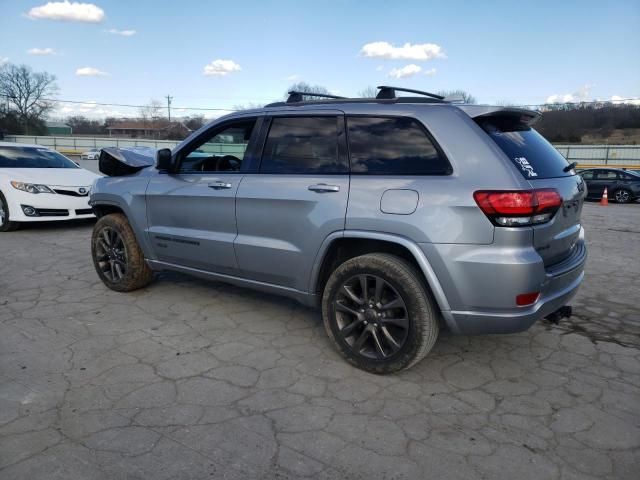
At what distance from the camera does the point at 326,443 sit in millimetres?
2502

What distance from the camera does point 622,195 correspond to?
1784 cm

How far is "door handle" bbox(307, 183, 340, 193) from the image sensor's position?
3.24 meters

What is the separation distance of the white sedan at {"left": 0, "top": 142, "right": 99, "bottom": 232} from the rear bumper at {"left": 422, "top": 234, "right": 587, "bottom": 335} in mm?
7180

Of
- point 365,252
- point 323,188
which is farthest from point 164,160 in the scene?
point 365,252

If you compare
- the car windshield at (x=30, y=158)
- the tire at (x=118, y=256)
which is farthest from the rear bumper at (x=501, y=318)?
the car windshield at (x=30, y=158)

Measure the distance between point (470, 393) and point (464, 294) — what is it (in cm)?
68

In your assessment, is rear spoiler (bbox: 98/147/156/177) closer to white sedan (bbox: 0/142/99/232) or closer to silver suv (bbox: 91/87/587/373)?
silver suv (bbox: 91/87/587/373)

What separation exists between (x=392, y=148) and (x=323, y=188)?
1.73 feet

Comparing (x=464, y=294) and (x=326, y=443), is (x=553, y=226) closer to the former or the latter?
(x=464, y=294)

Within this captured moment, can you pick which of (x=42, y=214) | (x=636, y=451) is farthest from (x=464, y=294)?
(x=42, y=214)

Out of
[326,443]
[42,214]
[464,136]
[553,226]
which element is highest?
[464,136]

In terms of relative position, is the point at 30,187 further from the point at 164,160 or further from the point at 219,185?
the point at 219,185

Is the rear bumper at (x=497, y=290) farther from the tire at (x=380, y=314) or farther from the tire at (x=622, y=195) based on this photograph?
the tire at (x=622, y=195)

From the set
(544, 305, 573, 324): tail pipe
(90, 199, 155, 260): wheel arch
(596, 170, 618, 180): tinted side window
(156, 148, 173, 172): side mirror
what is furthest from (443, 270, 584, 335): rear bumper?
(596, 170, 618, 180): tinted side window
